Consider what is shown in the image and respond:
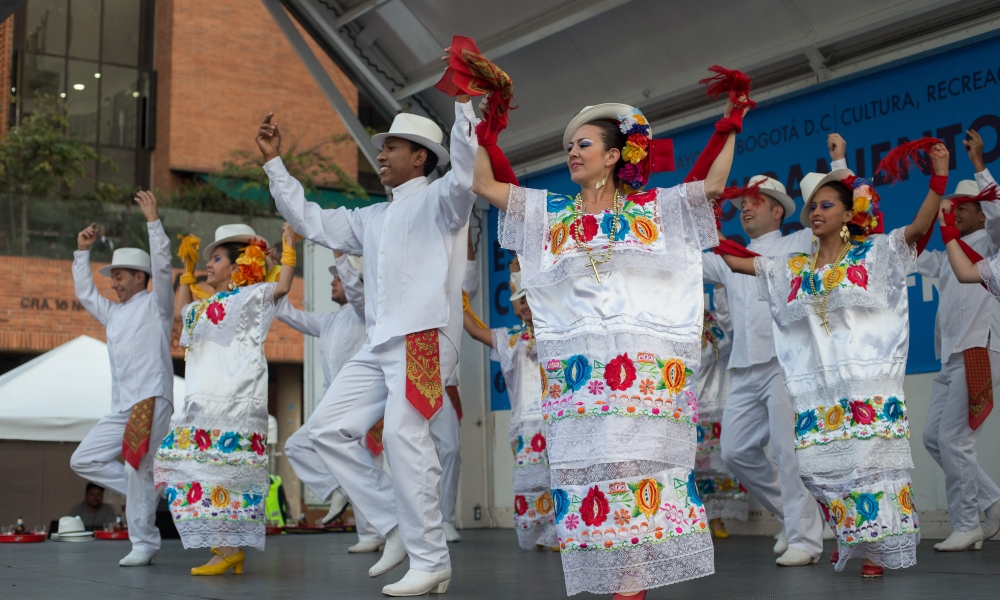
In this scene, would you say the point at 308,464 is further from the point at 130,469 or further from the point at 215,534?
the point at 215,534

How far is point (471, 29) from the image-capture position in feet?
24.0

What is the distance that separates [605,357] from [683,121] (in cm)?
420

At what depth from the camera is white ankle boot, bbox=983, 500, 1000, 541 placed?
555cm

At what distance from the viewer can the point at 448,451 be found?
715 cm

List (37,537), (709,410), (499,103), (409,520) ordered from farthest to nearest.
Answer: (37,537) → (709,410) → (409,520) → (499,103)

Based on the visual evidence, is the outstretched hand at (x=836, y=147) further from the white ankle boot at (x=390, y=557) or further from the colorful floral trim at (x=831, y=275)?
the white ankle boot at (x=390, y=557)

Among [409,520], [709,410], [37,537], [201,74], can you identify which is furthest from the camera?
[201,74]

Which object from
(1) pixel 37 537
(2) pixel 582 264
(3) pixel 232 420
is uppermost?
(2) pixel 582 264

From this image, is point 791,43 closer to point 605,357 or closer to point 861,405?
point 861,405

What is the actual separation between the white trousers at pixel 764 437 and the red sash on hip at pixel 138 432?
124 inches

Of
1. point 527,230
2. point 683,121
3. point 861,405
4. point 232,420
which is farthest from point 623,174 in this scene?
point 683,121

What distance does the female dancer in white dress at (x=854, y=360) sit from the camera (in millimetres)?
4168

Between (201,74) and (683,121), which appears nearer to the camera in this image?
(683,121)

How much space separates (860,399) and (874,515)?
18.0 inches
